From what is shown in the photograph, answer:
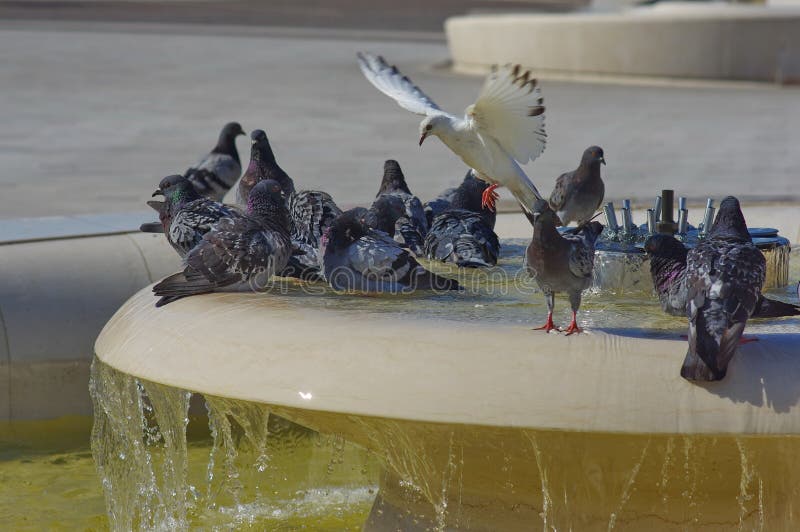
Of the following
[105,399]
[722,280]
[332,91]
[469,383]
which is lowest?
[105,399]

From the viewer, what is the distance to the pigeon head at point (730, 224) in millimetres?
3553

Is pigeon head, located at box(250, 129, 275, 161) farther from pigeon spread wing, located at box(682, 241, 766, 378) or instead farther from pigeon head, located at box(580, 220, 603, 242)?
pigeon spread wing, located at box(682, 241, 766, 378)

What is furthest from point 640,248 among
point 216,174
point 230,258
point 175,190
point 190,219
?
point 216,174

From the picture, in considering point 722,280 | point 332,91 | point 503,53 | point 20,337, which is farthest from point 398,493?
point 503,53

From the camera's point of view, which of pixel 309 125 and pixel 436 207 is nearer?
pixel 436 207

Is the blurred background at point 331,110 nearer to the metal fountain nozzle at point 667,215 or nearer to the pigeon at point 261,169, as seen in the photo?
the metal fountain nozzle at point 667,215

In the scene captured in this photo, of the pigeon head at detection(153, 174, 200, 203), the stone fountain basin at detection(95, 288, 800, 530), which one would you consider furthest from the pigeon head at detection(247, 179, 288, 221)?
the pigeon head at detection(153, 174, 200, 203)

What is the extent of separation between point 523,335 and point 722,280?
523mm

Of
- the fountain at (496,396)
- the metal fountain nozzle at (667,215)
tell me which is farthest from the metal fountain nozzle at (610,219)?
the fountain at (496,396)

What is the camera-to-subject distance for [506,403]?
321cm

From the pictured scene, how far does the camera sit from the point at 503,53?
18.6 m

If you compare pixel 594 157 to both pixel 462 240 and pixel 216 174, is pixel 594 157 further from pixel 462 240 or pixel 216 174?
pixel 216 174

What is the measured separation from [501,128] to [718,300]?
969 mm

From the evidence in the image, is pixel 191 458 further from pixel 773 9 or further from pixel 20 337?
pixel 773 9
